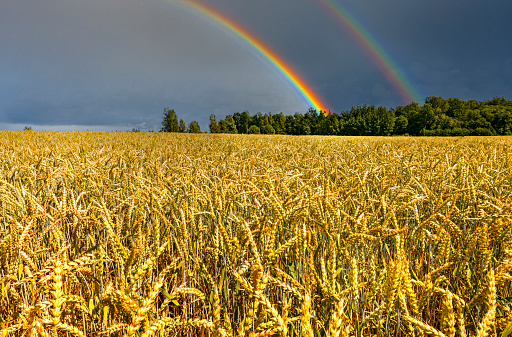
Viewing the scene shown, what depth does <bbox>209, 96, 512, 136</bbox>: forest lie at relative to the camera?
196 ft

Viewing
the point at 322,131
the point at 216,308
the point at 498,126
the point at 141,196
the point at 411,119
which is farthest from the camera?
the point at 322,131

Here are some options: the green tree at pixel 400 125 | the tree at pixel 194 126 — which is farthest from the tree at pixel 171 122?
the green tree at pixel 400 125

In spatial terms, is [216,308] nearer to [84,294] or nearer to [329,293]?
[329,293]

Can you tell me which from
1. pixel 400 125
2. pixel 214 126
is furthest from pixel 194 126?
pixel 400 125

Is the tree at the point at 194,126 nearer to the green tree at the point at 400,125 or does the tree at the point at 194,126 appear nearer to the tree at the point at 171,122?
the tree at the point at 171,122

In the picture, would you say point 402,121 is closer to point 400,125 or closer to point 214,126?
point 400,125

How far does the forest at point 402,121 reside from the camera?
59.7m

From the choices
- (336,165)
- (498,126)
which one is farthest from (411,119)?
(336,165)

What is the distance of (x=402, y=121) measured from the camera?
7519 cm

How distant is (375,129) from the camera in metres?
75.9

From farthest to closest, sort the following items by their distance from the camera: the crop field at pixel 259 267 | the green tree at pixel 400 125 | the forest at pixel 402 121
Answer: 1. the green tree at pixel 400 125
2. the forest at pixel 402 121
3. the crop field at pixel 259 267

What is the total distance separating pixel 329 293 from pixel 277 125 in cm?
9591

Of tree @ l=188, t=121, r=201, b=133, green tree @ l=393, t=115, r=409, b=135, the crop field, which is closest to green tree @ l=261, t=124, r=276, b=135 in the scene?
tree @ l=188, t=121, r=201, b=133

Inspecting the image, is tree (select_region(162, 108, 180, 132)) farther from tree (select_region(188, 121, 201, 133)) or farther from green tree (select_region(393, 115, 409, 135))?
green tree (select_region(393, 115, 409, 135))
